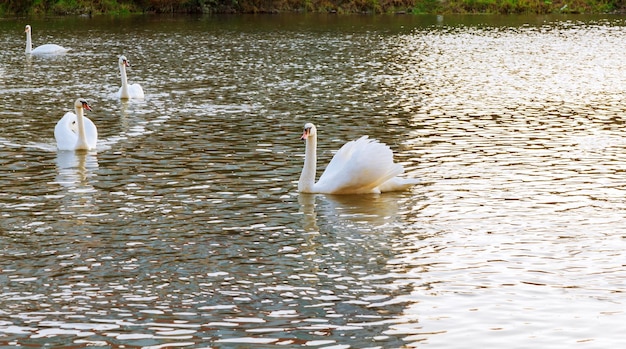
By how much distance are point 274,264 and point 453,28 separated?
52.4 meters

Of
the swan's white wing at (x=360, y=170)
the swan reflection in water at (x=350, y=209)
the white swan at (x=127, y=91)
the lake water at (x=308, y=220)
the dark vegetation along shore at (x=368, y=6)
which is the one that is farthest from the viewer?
the dark vegetation along shore at (x=368, y=6)

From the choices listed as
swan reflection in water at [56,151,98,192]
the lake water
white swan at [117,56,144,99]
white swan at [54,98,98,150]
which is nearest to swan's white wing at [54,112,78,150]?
white swan at [54,98,98,150]

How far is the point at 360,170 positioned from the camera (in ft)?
54.4

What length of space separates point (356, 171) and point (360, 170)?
2.3 inches

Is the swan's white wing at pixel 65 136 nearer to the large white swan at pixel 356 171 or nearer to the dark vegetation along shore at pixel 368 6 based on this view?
the large white swan at pixel 356 171

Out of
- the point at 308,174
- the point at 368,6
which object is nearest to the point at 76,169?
the point at 308,174

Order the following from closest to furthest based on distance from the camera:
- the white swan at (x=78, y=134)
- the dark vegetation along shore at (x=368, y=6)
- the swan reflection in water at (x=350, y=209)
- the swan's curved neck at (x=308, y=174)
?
the swan reflection in water at (x=350, y=209)
the swan's curved neck at (x=308, y=174)
the white swan at (x=78, y=134)
the dark vegetation along shore at (x=368, y=6)

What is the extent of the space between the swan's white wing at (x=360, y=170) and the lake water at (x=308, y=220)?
222 mm

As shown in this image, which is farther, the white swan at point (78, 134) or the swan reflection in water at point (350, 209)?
the white swan at point (78, 134)

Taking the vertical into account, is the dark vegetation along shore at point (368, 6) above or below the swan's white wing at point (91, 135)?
above

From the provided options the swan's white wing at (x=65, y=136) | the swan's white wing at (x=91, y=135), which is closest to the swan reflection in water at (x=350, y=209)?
the swan's white wing at (x=91, y=135)

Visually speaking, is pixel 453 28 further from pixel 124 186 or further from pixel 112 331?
A: pixel 112 331

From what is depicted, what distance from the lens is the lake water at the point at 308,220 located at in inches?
428

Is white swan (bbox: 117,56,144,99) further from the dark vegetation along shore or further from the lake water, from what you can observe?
the dark vegetation along shore
